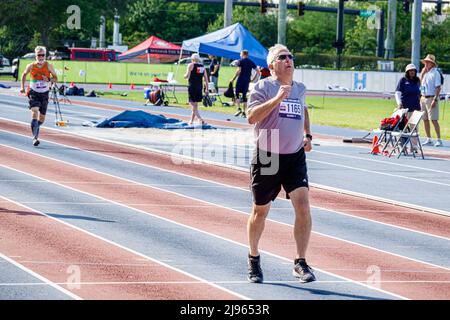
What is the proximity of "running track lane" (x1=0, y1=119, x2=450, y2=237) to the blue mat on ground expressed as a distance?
1.91m

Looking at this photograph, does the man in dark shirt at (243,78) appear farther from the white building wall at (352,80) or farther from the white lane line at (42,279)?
the white building wall at (352,80)

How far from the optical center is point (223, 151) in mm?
23156

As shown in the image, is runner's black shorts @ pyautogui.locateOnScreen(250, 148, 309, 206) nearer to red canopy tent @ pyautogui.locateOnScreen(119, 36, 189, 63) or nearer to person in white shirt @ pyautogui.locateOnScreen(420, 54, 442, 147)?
person in white shirt @ pyautogui.locateOnScreen(420, 54, 442, 147)

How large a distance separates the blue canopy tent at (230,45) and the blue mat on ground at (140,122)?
34.2ft

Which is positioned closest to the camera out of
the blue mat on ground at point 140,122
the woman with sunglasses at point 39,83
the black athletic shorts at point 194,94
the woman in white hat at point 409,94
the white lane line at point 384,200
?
the white lane line at point 384,200

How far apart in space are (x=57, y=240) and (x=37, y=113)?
10606 millimetres

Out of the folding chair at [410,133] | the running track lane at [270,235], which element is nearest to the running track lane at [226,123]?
the folding chair at [410,133]

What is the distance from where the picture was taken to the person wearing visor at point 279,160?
9.85 meters

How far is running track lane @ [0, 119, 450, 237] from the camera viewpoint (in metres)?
14.3

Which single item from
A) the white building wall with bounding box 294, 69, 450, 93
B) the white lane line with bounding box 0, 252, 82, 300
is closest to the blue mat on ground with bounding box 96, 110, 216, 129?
the white lane line with bounding box 0, 252, 82, 300

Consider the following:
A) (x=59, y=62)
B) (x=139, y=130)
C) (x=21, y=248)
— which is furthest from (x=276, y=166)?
(x=59, y=62)

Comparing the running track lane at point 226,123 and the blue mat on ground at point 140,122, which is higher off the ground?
the blue mat on ground at point 140,122

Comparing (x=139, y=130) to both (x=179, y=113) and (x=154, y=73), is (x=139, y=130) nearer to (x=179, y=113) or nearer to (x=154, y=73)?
(x=179, y=113)
